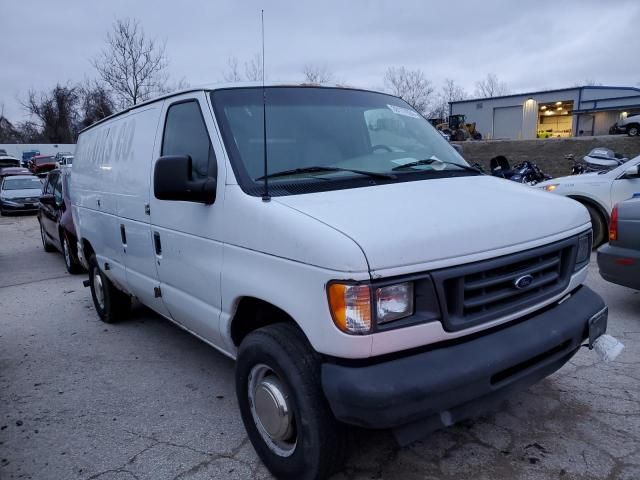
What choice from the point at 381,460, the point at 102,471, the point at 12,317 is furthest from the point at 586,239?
the point at 12,317

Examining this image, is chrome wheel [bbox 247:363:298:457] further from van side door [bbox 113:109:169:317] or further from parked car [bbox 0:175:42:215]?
parked car [bbox 0:175:42:215]

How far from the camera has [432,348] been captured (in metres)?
2.29

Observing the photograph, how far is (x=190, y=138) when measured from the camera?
3.38m

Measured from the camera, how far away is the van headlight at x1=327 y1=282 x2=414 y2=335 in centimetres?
212

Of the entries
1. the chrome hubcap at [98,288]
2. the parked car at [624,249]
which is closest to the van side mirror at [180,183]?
the chrome hubcap at [98,288]

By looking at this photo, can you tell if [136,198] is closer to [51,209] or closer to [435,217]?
[435,217]

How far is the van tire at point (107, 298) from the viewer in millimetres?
5461

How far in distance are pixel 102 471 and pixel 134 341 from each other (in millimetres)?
2271

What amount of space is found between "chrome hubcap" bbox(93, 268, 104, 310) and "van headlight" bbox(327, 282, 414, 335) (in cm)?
419

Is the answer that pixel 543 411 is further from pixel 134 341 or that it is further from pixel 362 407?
pixel 134 341

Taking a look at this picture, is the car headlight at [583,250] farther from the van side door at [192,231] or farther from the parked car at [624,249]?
the van side door at [192,231]

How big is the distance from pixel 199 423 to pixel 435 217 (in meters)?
2.17

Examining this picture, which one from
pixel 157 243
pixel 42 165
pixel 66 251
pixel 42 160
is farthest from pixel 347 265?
pixel 42 160

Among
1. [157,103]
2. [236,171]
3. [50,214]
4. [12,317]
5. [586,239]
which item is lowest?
[12,317]
